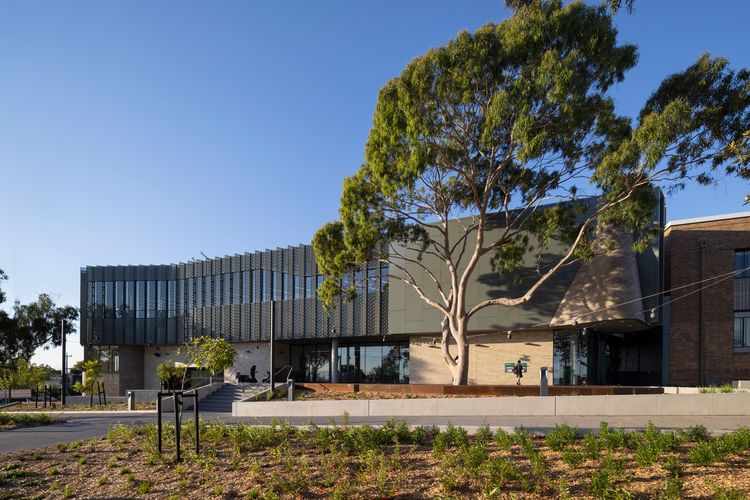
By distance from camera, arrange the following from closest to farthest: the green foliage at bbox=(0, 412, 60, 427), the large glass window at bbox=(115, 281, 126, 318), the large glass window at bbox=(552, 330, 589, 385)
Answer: the green foliage at bbox=(0, 412, 60, 427), the large glass window at bbox=(552, 330, 589, 385), the large glass window at bbox=(115, 281, 126, 318)

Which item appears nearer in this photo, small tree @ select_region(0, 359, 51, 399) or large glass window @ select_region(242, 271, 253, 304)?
small tree @ select_region(0, 359, 51, 399)

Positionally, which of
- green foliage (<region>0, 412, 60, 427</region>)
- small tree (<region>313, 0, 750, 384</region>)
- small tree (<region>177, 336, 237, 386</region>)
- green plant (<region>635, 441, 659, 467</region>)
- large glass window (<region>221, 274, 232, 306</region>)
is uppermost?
small tree (<region>313, 0, 750, 384</region>)

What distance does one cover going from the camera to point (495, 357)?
26.7 metres

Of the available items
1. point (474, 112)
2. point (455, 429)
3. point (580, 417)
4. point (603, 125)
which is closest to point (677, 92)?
point (603, 125)

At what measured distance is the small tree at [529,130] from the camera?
747 inches

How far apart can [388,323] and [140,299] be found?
68.0ft

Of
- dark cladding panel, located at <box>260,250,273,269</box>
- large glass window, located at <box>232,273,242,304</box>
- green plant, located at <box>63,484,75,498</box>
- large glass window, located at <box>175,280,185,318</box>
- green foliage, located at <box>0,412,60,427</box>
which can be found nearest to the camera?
green plant, located at <box>63,484,75,498</box>

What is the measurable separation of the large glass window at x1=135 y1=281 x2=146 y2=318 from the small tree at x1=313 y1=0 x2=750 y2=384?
71.0ft

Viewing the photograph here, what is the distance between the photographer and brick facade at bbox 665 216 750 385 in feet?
90.8

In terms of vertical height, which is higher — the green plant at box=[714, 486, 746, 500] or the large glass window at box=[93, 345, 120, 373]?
the green plant at box=[714, 486, 746, 500]

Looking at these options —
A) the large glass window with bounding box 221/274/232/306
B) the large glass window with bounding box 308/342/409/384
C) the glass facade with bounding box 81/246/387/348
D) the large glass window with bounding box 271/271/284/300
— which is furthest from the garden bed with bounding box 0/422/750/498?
the large glass window with bounding box 221/274/232/306

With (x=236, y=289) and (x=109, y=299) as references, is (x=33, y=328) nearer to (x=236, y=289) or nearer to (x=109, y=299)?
(x=109, y=299)

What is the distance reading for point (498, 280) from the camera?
2600 cm

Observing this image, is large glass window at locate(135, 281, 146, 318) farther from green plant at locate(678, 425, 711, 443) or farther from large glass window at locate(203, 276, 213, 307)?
green plant at locate(678, 425, 711, 443)
